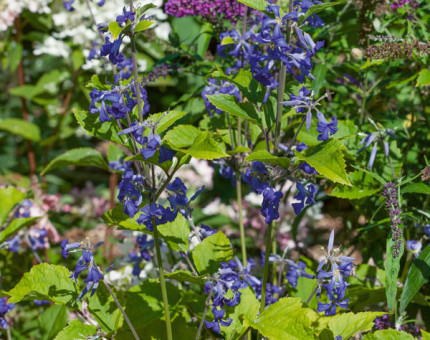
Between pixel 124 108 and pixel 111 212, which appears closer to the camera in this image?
pixel 124 108

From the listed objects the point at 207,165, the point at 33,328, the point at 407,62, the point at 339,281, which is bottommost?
the point at 33,328

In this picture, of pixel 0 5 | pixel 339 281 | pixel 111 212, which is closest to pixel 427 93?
pixel 339 281

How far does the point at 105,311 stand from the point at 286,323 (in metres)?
0.47

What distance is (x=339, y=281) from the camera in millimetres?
1079

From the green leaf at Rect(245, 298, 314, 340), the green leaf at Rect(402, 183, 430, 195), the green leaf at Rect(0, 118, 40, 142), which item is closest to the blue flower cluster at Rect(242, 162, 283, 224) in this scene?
the green leaf at Rect(245, 298, 314, 340)

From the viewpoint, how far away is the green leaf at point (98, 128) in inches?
39.2

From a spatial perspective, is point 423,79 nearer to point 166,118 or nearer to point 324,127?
point 324,127

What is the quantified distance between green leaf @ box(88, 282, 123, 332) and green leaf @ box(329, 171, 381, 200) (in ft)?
1.99

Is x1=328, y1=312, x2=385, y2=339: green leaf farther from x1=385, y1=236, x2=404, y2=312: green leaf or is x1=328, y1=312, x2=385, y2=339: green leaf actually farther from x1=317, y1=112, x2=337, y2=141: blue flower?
x1=317, y1=112, x2=337, y2=141: blue flower

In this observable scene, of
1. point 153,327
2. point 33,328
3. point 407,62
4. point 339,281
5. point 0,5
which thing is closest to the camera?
point 339,281

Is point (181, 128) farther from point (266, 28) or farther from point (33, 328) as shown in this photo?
point (33, 328)

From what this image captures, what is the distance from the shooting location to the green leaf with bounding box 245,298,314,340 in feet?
3.27

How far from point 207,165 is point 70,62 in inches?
37.6

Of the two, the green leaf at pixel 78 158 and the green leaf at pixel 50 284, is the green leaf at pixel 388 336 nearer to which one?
the green leaf at pixel 50 284
